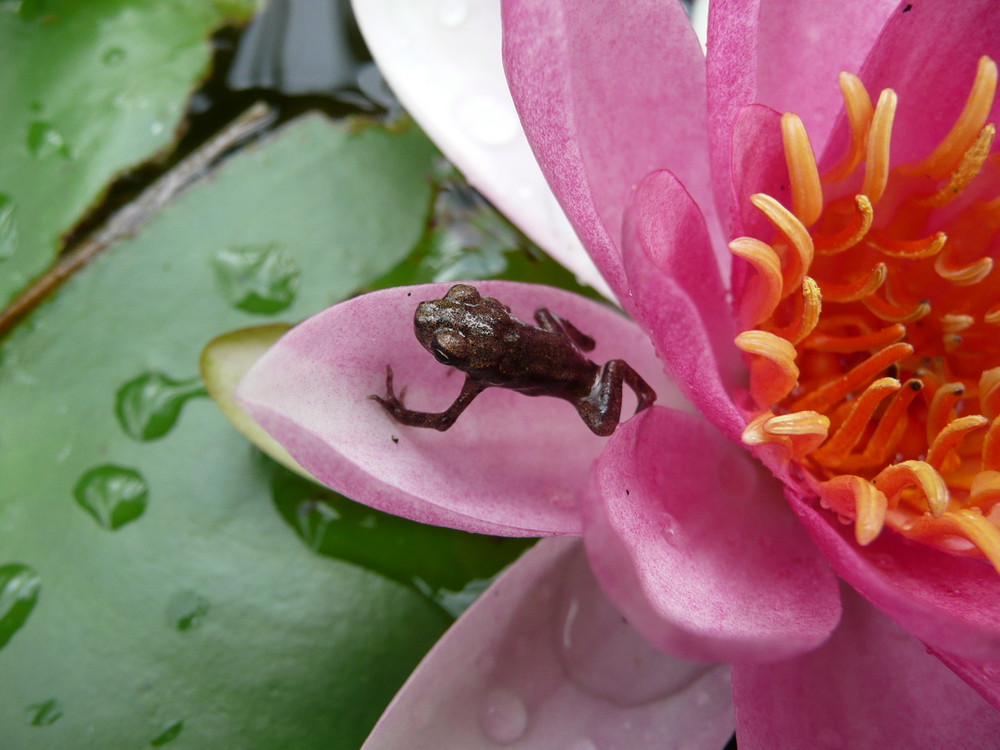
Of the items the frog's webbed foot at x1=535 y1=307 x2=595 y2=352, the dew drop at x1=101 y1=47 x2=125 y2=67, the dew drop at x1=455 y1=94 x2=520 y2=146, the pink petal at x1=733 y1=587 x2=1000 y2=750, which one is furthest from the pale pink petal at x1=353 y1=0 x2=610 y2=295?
the pink petal at x1=733 y1=587 x2=1000 y2=750

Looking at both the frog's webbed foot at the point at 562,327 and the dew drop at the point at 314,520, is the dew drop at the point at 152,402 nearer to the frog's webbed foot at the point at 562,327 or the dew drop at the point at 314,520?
the dew drop at the point at 314,520

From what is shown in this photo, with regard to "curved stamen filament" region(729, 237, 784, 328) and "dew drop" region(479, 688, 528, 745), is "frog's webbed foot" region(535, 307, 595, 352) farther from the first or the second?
"dew drop" region(479, 688, 528, 745)

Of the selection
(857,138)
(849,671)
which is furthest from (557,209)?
(849,671)

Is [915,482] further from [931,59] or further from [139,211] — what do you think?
[139,211]

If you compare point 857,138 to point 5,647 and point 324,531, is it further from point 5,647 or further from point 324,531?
point 5,647

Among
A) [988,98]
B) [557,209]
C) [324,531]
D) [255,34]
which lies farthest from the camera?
[255,34]
